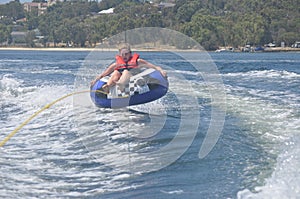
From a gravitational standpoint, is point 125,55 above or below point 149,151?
above

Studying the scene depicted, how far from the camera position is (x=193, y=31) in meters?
69.3

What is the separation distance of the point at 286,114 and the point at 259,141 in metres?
2.72

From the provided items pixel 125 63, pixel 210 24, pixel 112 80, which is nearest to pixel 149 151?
pixel 112 80

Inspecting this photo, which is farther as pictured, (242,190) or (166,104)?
(166,104)

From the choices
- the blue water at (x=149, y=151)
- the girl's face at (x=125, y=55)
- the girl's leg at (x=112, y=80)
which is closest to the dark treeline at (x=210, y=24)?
the blue water at (x=149, y=151)

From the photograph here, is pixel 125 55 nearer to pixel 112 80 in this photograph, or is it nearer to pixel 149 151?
pixel 112 80

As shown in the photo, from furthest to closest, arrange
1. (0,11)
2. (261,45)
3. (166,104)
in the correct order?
(0,11) → (261,45) → (166,104)

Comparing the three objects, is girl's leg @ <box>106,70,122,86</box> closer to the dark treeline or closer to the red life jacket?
the red life jacket

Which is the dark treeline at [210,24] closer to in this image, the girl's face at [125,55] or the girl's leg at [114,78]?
the girl's face at [125,55]

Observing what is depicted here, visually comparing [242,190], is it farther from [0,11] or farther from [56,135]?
[0,11]

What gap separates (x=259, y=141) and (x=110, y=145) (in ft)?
6.39

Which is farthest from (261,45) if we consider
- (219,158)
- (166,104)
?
(219,158)

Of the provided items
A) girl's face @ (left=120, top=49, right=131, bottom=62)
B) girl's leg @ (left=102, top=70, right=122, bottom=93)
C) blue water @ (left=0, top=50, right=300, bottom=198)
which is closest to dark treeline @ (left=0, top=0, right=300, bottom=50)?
blue water @ (left=0, top=50, right=300, bottom=198)

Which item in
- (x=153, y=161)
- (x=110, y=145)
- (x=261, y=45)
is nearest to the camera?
(x=153, y=161)
